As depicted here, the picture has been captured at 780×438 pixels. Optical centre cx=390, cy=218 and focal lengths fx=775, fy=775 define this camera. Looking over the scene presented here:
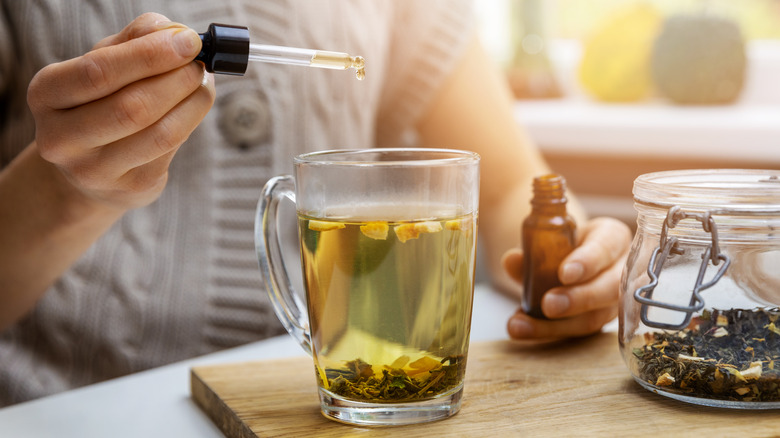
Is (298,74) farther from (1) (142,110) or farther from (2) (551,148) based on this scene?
(2) (551,148)

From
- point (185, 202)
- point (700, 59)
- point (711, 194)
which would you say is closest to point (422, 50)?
point (185, 202)

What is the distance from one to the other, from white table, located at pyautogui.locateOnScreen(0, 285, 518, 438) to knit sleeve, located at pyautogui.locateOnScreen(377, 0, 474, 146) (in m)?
0.49

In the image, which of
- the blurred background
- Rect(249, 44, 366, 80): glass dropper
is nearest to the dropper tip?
Rect(249, 44, 366, 80): glass dropper

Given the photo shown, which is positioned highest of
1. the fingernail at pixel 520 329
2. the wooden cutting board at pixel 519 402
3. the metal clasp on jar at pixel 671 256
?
the metal clasp on jar at pixel 671 256

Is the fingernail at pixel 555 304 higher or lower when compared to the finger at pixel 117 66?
lower

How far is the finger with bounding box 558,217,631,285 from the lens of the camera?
2.39ft

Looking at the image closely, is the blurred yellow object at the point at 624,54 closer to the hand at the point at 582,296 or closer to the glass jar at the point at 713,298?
the hand at the point at 582,296

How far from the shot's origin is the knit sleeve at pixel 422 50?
3.80 ft

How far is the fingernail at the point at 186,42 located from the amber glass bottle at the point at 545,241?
0.35m

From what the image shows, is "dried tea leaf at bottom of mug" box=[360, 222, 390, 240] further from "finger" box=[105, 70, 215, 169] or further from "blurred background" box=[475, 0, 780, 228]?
"blurred background" box=[475, 0, 780, 228]

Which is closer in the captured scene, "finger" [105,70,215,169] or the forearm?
"finger" [105,70,215,169]

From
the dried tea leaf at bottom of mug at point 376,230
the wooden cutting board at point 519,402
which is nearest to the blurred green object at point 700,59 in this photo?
the wooden cutting board at point 519,402

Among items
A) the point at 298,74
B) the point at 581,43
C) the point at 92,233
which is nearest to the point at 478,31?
the point at 298,74

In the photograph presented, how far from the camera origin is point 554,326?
752 millimetres
